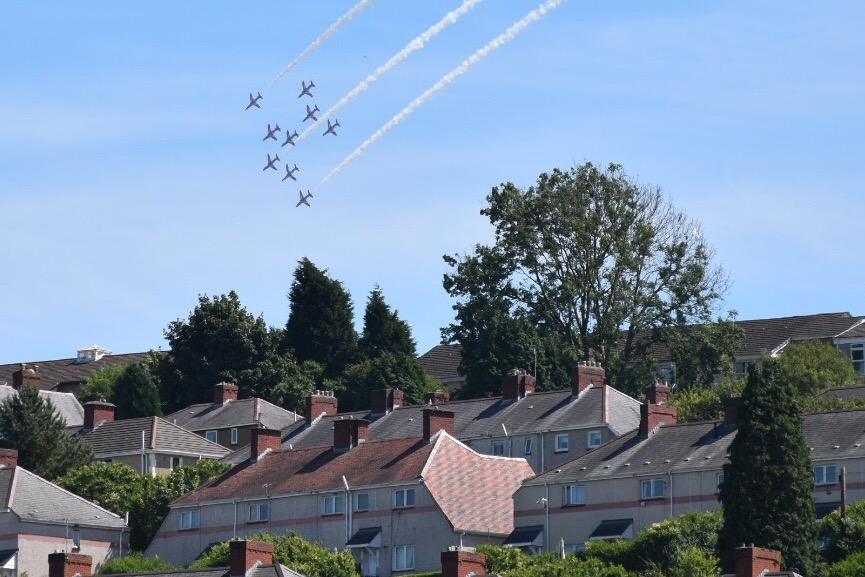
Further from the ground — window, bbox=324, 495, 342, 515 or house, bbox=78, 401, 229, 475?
house, bbox=78, 401, 229, 475

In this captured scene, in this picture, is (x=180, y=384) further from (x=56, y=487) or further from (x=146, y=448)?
(x=56, y=487)

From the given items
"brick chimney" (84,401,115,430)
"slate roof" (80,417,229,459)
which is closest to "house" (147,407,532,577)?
"slate roof" (80,417,229,459)

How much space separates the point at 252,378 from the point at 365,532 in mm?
41164

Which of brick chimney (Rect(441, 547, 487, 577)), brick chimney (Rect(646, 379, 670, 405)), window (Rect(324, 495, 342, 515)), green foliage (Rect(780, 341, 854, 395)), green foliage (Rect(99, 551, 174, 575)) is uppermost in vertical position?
green foliage (Rect(780, 341, 854, 395))

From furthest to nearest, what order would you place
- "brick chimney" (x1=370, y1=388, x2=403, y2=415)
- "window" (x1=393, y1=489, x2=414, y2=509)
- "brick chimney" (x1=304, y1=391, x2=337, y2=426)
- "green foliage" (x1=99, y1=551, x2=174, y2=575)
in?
"brick chimney" (x1=304, y1=391, x2=337, y2=426) < "brick chimney" (x1=370, y1=388, x2=403, y2=415) < "window" (x1=393, y1=489, x2=414, y2=509) < "green foliage" (x1=99, y1=551, x2=174, y2=575)

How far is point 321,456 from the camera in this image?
108m

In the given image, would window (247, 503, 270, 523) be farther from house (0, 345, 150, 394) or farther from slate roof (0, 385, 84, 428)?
house (0, 345, 150, 394)

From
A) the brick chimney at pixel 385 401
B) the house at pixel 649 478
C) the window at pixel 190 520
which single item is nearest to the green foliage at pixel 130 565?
the window at pixel 190 520

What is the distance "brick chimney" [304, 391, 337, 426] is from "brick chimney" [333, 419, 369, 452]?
1211 cm

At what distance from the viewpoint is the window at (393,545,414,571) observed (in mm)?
98750

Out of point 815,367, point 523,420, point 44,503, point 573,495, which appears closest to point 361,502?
point 573,495

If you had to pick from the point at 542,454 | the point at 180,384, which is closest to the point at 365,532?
the point at 542,454

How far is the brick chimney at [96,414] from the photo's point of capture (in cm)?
12925

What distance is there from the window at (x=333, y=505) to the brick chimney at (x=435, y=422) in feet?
16.3
